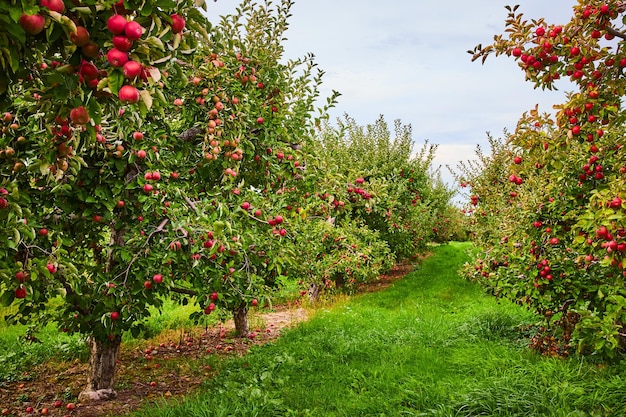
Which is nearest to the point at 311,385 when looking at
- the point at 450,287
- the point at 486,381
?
the point at 486,381

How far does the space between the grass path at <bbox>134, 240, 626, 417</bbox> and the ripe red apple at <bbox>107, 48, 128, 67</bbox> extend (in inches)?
141

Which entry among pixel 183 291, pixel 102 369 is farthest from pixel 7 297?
pixel 183 291

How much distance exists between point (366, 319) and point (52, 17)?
7414 millimetres

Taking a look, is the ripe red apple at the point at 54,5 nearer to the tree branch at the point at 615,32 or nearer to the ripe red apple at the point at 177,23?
the ripe red apple at the point at 177,23

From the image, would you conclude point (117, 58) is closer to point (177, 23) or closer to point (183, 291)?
point (177, 23)

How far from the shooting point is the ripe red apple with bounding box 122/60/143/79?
1404 millimetres

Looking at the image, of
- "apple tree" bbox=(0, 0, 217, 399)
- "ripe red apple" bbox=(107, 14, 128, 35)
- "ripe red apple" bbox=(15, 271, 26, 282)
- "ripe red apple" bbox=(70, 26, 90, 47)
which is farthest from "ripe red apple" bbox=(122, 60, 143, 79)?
"ripe red apple" bbox=(15, 271, 26, 282)

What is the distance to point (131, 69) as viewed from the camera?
141 cm

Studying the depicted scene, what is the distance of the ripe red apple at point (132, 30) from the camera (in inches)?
55.7

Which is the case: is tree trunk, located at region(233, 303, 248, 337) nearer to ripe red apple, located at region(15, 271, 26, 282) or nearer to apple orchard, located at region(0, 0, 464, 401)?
apple orchard, located at region(0, 0, 464, 401)

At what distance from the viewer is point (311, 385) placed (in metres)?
5.06

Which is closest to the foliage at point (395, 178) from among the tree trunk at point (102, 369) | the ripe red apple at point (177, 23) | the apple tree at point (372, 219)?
the apple tree at point (372, 219)

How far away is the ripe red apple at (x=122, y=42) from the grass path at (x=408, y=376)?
11.8 ft

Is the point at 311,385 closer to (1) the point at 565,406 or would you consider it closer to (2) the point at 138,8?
(1) the point at 565,406
